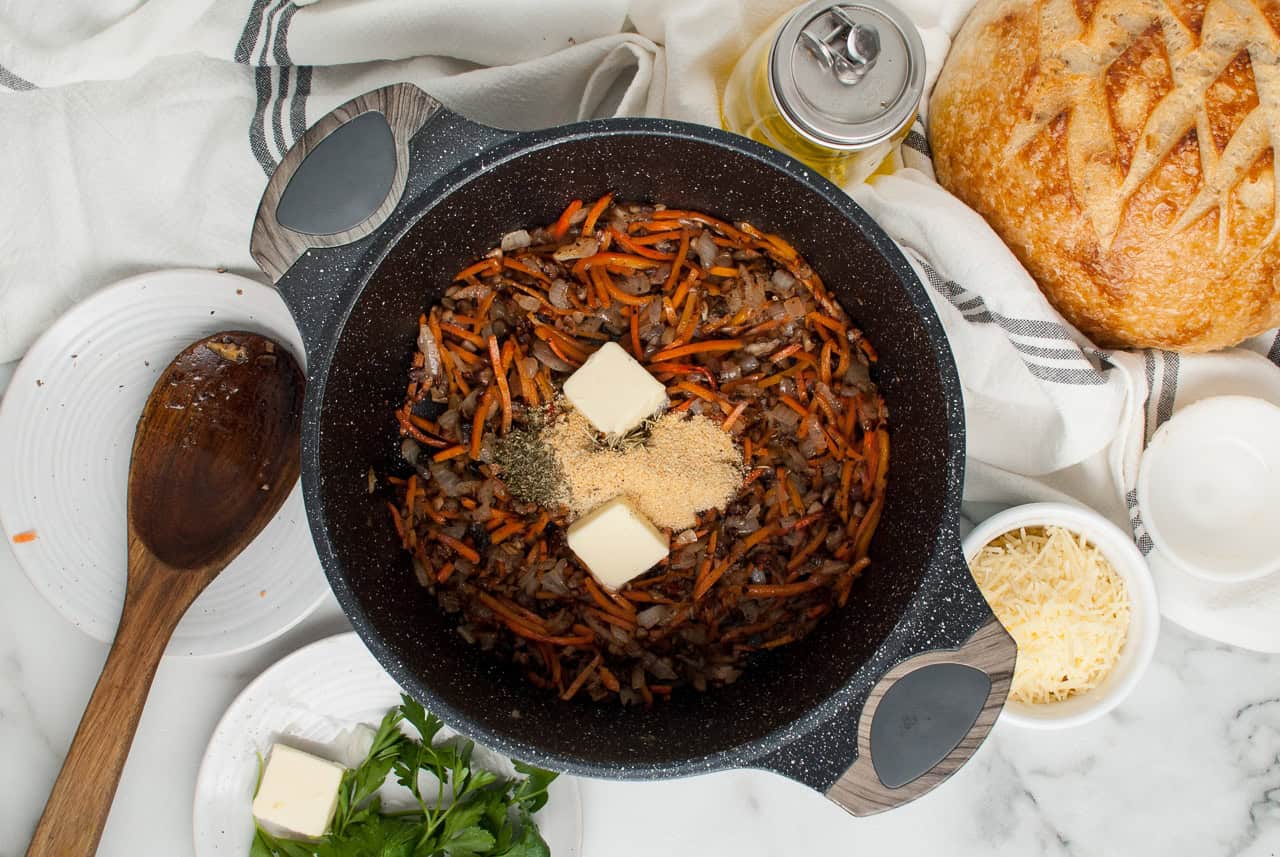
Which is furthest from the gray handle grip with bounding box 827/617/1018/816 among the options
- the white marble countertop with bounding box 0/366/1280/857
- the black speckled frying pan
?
the white marble countertop with bounding box 0/366/1280/857

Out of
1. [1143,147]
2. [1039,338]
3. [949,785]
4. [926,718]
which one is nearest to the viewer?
[926,718]

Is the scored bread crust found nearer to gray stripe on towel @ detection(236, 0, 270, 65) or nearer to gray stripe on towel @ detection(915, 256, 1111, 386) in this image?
gray stripe on towel @ detection(915, 256, 1111, 386)

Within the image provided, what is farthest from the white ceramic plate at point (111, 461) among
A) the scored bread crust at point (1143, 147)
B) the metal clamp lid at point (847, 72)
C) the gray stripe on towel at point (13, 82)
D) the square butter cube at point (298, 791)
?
the scored bread crust at point (1143, 147)

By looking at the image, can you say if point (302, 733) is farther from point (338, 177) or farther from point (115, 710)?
point (338, 177)

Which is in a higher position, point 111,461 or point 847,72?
point 847,72

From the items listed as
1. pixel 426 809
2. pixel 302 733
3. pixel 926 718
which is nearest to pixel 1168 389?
pixel 926 718

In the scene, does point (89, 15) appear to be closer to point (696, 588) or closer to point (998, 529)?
point (696, 588)

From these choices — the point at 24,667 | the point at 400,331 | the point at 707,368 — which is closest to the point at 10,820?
the point at 24,667
